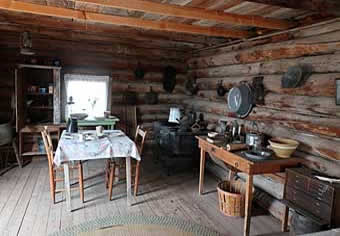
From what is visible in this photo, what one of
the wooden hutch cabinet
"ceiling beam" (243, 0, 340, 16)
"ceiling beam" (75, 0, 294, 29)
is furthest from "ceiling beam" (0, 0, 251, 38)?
the wooden hutch cabinet

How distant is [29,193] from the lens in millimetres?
3475

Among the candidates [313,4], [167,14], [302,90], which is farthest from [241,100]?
[313,4]

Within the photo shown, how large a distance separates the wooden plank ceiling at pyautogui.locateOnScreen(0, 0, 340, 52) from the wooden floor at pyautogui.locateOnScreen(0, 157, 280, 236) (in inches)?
88.5

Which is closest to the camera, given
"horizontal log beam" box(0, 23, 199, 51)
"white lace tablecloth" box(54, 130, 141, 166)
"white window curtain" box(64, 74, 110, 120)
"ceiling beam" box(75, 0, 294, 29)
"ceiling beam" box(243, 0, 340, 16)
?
"ceiling beam" box(243, 0, 340, 16)

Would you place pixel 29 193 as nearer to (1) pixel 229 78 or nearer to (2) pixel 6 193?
(2) pixel 6 193

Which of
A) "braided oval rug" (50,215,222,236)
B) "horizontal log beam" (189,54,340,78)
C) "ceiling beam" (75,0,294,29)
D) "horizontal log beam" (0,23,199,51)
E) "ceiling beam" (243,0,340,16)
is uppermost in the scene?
"horizontal log beam" (0,23,199,51)

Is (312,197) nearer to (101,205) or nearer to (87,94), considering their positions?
(101,205)

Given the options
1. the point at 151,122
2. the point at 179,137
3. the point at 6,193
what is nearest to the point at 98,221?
the point at 6,193

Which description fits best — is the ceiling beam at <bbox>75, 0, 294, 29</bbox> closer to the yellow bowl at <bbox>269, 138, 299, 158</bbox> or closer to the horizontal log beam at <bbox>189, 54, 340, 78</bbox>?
the horizontal log beam at <bbox>189, 54, 340, 78</bbox>

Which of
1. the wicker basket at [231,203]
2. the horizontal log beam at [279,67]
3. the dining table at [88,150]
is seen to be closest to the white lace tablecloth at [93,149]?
the dining table at [88,150]

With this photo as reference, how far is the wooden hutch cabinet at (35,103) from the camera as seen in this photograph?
443 cm

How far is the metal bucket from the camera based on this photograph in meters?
4.23

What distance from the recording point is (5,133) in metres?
4.30

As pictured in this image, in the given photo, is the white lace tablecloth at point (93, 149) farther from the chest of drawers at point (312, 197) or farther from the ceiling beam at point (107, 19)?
the chest of drawers at point (312, 197)
